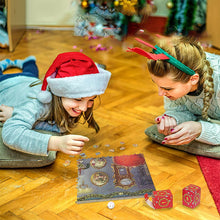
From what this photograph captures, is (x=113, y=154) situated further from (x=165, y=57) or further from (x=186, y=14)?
(x=186, y=14)

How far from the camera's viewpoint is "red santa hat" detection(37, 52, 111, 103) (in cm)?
125

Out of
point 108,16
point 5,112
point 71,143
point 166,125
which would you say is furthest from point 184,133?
point 108,16

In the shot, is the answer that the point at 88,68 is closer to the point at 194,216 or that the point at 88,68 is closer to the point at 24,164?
the point at 24,164

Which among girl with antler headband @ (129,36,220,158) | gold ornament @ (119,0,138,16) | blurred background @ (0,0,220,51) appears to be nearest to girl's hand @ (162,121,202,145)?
girl with antler headband @ (129,36,220,158)

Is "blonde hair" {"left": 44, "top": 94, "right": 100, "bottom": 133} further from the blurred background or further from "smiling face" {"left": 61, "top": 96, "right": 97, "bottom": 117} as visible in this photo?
the blurred background

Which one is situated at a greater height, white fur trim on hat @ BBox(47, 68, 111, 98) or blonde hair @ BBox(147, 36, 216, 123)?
blonde hair @ BBox(147, 36, 216, 123)

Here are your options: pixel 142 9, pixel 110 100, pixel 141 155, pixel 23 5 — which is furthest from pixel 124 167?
pixel 23 5

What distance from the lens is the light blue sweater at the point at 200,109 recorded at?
4.59 ft

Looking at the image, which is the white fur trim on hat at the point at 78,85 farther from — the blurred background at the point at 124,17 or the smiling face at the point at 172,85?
the blurred background at the point at 124,17

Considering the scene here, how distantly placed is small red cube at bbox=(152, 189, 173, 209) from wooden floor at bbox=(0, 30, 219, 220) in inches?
0.7

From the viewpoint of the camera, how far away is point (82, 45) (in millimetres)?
2949

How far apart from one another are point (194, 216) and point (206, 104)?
44 centimetres

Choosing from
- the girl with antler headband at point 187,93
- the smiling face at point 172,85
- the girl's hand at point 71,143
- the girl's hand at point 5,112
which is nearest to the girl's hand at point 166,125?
the girl with antler headband at point 187,93

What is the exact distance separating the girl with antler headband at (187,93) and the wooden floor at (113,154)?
85 millimetres
